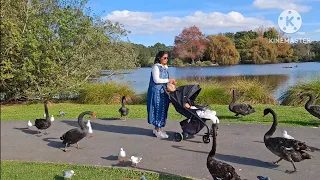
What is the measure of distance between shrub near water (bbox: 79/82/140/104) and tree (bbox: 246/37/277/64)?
145ft

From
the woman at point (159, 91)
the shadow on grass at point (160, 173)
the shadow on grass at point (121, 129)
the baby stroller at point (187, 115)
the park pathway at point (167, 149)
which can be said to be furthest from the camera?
the shadow on grass at point (121, 129)

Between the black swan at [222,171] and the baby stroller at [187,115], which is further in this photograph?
the baby stroller at [187,115]

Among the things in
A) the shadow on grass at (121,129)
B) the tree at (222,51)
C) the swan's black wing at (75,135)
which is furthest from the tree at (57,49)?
the tree at (222,51)

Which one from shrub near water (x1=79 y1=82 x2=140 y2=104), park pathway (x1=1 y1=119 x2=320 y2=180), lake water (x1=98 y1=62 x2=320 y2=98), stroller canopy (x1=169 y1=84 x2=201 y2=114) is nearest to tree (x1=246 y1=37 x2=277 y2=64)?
lake water (x1=98 y1=62 x2=320 y2=98)

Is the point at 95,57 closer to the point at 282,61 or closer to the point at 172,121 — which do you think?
the point at 172,121

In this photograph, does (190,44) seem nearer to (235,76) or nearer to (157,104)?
(235,76)

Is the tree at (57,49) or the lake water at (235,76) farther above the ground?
the tree at (57,49)

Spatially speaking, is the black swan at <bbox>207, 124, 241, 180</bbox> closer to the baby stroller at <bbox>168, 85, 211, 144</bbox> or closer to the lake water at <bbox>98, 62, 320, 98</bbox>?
the baby stroller at <bbox>168, 85, 211, 144</bbox>

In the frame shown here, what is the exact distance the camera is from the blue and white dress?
301 inches

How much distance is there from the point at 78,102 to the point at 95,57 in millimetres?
3539

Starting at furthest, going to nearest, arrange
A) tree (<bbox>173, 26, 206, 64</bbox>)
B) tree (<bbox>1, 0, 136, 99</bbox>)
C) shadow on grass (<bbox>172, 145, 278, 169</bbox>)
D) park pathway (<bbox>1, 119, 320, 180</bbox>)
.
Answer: tree (<bbox>173, 26, 206, 64</bbox>) → tree (<bbox>1, 0, 136, 99</bbox>) → shadow on grass (<bbox>172, 145, 278, 169</bbox>) → park pathway (<bbox>1, 119, 320, 180</bbox>)

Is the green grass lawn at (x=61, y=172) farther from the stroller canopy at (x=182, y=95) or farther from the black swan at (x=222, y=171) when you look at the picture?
the stroller canopy at (x=182, y=95)

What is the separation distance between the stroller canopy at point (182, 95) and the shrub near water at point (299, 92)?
869 cm

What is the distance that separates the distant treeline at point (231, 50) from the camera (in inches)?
2247
